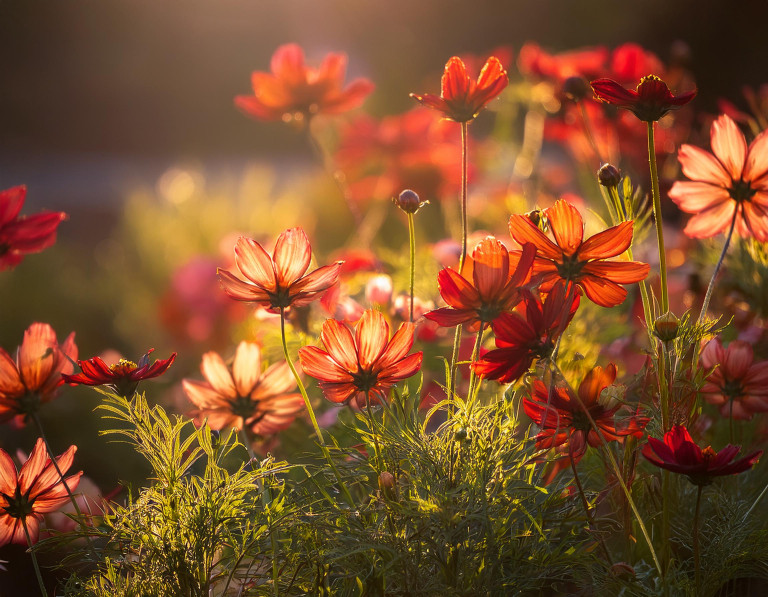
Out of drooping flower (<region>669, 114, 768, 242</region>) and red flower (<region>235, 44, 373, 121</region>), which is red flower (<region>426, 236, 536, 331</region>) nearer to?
drooping flower (<region>669, 114, 768, 242</region>)

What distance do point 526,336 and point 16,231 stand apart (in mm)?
367

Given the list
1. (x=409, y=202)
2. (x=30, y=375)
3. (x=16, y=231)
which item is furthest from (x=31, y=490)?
(x=409, y=202)

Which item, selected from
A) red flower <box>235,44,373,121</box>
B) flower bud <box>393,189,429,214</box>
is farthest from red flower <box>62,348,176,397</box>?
red flower <box>235,44,373,121</box>

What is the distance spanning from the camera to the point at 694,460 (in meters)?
0.36

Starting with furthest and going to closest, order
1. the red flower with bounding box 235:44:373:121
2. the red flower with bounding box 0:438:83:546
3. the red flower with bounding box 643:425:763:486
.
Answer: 1. the red flower with bounding box 235:44:373:121
2. the red flower with bounding box 0:438:83:546
3. the red flower with bounding box 643:425:763:486

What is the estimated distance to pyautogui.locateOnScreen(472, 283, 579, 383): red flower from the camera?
0.39 m

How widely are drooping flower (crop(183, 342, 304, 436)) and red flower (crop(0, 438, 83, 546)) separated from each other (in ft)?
0.31

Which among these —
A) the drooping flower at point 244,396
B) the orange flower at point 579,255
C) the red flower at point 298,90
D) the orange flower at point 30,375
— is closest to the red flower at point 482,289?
the orange flower at point 579,255

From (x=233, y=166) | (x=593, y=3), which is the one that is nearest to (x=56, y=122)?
(x=233, y=166)

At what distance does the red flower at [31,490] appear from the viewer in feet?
1.51

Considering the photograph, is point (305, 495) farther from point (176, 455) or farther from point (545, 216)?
point (545, 216)

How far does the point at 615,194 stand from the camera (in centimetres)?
43

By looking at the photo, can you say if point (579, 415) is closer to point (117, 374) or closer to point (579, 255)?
point (579, 255)

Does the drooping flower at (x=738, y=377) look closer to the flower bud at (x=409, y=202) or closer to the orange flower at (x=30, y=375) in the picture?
the flower bud at (x=409, y=202)
